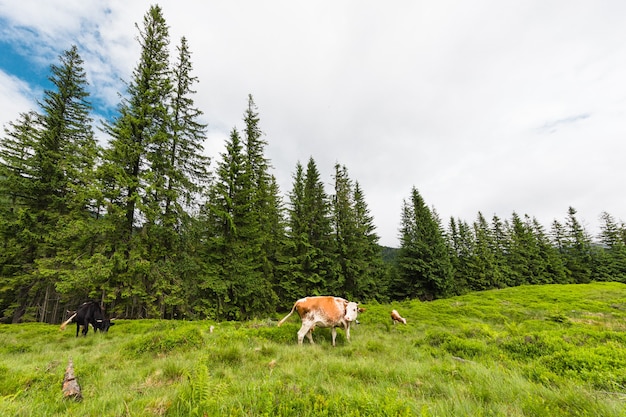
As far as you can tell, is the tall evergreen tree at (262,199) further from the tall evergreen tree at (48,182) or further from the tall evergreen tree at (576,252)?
the tall evergreen tree at (576,252)

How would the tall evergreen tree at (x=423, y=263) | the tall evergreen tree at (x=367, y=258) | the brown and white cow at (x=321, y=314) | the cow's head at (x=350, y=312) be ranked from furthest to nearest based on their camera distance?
1. the tall evergreen tree at (x=423, y=263)
2. the tall evergreen tree at (x=367, y=258)
3. the cow's head at (x=350, y=312)
4. the brown and white cow at (x=321, y=314)

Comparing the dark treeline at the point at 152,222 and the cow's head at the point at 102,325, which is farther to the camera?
Answer: the dark treeline at the point at 152,222

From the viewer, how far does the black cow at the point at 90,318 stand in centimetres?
1038

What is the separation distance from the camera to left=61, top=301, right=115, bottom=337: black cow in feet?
34.0

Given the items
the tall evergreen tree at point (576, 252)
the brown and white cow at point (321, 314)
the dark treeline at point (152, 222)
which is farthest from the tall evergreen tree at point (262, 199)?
the tall evergreen tree at point (576, 252)

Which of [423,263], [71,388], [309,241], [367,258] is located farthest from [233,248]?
[423,263]

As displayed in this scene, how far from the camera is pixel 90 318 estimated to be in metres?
10.5

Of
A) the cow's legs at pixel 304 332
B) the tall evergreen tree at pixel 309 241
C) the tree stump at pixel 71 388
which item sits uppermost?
the tall evergreen tree at pixel 309 241

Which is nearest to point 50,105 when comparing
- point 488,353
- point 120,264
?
point 120,264

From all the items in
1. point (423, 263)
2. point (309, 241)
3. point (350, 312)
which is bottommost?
point (350, 312)

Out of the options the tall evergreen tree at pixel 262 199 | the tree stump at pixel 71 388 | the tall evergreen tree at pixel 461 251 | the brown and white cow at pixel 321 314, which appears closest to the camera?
the tree stump at pixel 71 388

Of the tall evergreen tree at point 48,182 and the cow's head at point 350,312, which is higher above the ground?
the tall evergreen tree at point 48,182

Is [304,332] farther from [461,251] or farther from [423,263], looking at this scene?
[461,251]

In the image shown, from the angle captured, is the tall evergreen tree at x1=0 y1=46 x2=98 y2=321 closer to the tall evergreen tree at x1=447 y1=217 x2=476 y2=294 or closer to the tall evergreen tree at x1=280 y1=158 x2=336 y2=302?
the tall evergreen tree at x1=280 y1=158 x2=336 y2=302
